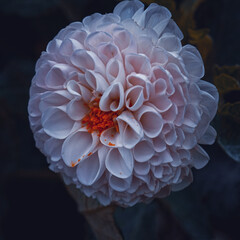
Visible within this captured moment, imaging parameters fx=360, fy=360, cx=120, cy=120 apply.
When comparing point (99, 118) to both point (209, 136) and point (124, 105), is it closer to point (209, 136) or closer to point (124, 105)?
point (124, 105)

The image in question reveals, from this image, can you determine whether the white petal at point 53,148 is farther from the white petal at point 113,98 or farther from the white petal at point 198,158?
the white petal at point 198,158

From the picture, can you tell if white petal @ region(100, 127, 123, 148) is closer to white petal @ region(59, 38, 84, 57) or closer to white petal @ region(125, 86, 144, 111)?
white petal @ region(125, 86, 144, 111)

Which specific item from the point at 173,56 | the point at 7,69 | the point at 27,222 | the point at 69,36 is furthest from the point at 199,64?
the point at 27,222

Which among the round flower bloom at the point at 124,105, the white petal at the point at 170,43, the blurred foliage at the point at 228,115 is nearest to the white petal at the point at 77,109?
the round flower bloom at the point at 124,105

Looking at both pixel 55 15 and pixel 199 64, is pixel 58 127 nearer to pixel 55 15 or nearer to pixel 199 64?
pixel 199 64

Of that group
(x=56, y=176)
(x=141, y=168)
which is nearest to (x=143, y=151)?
(x=141, y=168)

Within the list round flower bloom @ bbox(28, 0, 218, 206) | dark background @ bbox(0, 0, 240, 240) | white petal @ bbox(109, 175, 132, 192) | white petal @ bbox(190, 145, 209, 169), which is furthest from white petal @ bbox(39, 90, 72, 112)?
dark background @ bbox(0, 0, 240, 240)
